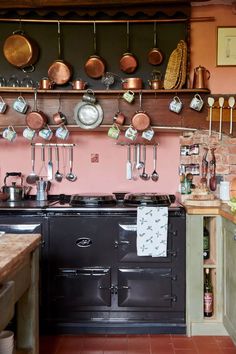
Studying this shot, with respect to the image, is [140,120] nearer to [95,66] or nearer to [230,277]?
[95,66]

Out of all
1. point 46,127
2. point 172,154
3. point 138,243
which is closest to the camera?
point 138,243

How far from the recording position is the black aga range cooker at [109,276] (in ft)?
9.46

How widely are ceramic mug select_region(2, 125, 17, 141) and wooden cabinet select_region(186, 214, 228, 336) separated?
1.56 metres

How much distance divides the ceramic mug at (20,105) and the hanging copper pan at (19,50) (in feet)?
1.08

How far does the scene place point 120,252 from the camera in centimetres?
289

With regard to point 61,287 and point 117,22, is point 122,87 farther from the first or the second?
point 61,287

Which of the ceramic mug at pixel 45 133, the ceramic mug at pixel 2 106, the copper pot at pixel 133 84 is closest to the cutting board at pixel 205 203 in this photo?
the copper pot at pixel 133 84

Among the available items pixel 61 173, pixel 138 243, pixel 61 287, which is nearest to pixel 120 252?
pixel 138 243

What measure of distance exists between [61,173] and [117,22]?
4.51 ft

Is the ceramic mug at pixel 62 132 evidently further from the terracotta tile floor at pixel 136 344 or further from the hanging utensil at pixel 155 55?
the terracotta tile floor at pixel 136 344

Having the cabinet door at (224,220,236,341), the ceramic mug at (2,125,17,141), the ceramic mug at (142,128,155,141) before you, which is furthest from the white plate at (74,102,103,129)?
the cabinet door at (224,220,236,341)

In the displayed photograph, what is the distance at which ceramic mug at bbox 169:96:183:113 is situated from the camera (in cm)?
329

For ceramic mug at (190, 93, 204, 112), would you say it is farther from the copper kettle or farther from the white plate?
the white plate

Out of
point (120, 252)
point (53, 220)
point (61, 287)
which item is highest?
point (53, 220)
